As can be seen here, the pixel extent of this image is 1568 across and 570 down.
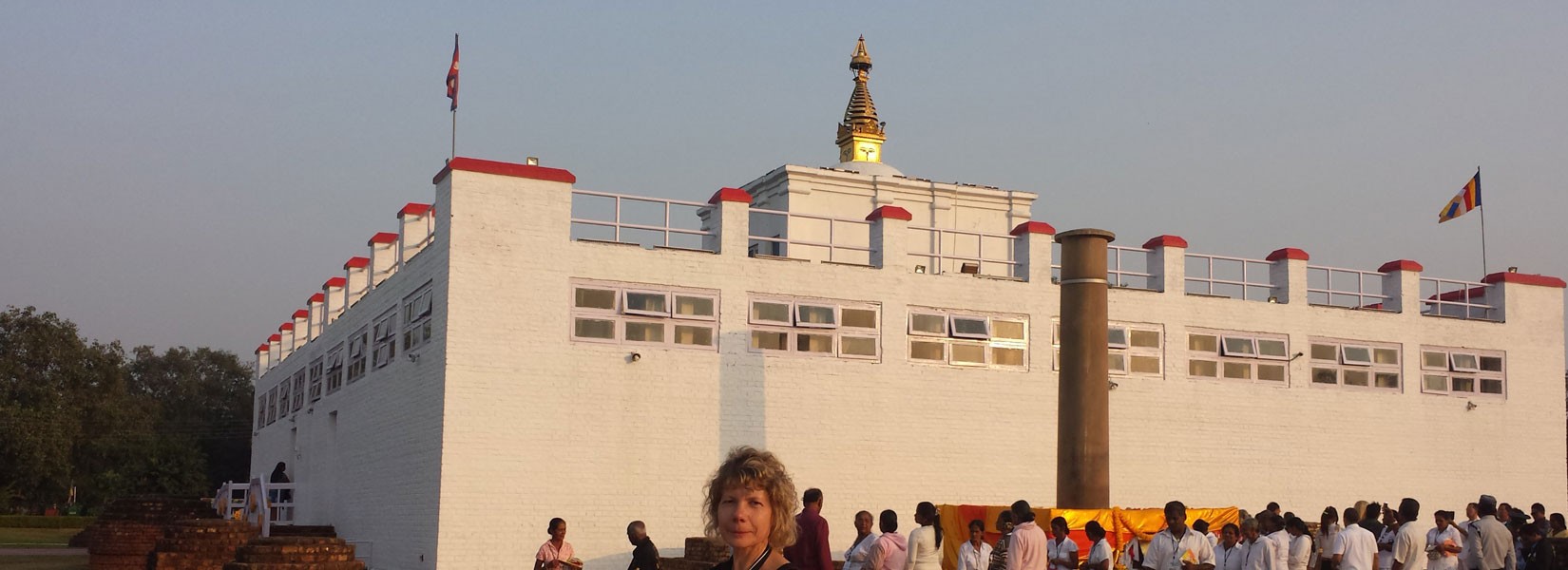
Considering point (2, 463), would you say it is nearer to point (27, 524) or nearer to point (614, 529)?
point (27, 524)

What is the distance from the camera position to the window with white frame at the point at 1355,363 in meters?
28.7

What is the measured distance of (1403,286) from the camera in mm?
29609

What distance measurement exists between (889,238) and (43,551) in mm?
28289

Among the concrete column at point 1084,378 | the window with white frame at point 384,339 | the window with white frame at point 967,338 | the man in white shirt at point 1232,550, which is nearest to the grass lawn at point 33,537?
the window with white frame at point 384,339

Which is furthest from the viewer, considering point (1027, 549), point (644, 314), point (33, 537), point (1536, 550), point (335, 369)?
point (33, 537)

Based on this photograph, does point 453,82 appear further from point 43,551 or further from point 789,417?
point 43,551

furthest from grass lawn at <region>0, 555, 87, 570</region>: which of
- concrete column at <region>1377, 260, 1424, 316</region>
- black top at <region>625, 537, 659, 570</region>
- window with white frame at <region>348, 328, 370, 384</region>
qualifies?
concrete column at <region>1377, 260, 1424, 316</region>

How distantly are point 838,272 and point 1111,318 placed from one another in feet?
17.5

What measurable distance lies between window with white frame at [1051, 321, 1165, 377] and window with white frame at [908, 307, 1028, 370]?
73cm

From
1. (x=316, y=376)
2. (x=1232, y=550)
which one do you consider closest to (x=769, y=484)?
(x=1232, y=550)

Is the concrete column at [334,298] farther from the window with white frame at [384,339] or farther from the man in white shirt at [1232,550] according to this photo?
the man in white shirt at [1232,550]

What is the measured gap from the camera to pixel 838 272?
83.0 feet

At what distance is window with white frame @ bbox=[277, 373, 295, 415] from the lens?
38.7 meters

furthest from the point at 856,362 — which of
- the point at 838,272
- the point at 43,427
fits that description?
the point at 43,427
